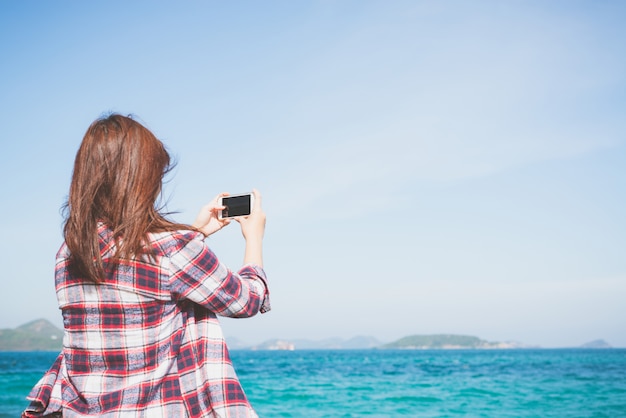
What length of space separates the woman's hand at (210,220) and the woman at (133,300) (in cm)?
34

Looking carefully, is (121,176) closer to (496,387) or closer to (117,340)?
(117,340)

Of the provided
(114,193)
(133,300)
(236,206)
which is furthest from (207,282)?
(236,206)

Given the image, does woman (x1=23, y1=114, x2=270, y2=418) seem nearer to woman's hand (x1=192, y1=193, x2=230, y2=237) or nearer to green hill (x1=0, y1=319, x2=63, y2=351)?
woman's hand (x1=192, y1=193, x2=230, y2=237)

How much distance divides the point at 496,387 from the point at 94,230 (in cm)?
2110

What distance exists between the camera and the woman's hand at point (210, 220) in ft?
5.95

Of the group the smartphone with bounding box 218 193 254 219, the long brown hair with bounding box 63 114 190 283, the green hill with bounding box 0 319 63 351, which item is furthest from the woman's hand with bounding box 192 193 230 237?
the green hill with bounding box 0 319 63 351

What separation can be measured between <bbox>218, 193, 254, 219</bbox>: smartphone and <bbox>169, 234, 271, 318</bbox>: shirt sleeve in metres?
0.34

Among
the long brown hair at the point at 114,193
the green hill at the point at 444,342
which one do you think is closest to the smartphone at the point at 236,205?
the long brown hair at the point at 114,193

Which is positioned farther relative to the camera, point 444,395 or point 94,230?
point 444,395

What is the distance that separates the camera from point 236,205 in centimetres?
180

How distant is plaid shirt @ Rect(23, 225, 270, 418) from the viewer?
1367 mm

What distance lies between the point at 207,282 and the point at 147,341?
0.66 feet

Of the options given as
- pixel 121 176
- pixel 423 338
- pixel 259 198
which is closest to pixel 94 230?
pixel 121 176

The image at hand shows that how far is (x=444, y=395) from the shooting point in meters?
17.3
